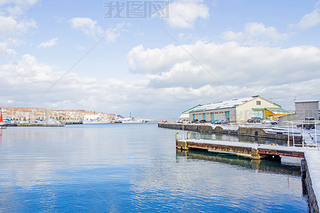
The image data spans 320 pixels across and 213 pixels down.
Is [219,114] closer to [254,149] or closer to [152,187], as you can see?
[254,149]

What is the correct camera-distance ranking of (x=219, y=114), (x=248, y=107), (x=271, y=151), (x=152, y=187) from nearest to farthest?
(x=152, y=187) → (x=271, y=151) → (x=248, y=107) → (x=219, y=114)

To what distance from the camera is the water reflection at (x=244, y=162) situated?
21.5 m

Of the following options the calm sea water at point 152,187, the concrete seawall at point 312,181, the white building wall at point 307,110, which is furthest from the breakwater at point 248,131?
the concrete seawall at point 312,181

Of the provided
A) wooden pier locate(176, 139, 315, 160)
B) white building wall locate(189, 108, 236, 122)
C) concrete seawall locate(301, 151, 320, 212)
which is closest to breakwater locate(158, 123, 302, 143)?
white building wall locate(189, 108, 236, 122)

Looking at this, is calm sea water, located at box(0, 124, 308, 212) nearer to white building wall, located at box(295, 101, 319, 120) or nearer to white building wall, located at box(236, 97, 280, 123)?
white building wall, located at box(295, 101, 319, 120)

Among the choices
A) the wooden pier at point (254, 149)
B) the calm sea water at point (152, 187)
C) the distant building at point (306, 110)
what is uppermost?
the distant building at point (306, 110)

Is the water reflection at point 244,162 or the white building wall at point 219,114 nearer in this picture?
the water reflection at point 244,162

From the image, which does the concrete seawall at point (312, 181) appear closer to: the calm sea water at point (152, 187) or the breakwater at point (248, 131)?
the calm sea water at point (152, 187)

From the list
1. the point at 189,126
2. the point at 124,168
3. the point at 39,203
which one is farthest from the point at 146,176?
the point at 189,126

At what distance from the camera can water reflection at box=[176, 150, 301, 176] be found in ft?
70.5

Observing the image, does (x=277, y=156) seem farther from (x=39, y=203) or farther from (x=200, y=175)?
(x=39, y=203)

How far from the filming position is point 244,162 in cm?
2520

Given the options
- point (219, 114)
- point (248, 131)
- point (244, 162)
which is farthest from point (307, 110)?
point (219, 114)

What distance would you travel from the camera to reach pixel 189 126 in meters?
91.4
